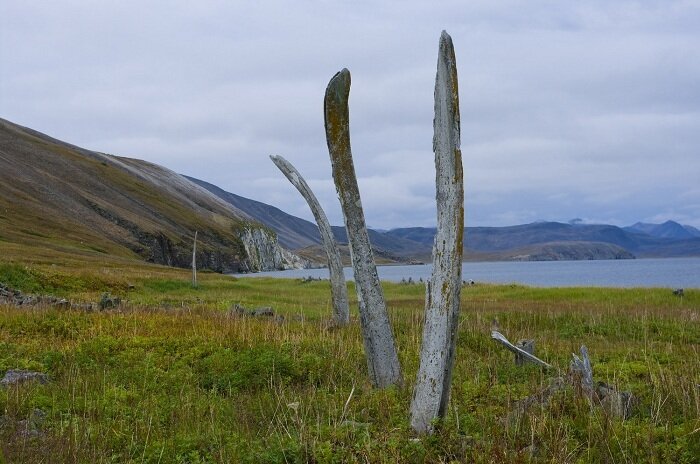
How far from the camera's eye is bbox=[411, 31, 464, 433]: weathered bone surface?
698cm

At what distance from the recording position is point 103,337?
12.4 metres

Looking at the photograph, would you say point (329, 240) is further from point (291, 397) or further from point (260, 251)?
point (260, 251)

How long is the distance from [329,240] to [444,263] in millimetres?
12902

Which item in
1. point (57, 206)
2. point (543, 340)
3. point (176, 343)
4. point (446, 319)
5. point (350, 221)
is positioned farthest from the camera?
point (57, 206)

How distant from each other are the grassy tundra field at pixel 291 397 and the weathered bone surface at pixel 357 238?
1.75 ft

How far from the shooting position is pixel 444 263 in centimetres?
704

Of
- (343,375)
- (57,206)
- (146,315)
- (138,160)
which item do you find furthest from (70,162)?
(343,375)

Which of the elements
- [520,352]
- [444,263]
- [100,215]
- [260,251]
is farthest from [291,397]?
[260,251]

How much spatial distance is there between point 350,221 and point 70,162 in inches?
4562

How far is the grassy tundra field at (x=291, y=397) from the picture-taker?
19.9 ft

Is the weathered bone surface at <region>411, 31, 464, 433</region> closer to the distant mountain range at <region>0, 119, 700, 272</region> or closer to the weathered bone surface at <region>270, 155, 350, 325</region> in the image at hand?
the weathered bone surface at <region>270, 155, 350, 325</region>

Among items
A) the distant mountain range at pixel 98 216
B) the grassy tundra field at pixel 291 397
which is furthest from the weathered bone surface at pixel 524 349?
the distant mountain range at pixel 98 216

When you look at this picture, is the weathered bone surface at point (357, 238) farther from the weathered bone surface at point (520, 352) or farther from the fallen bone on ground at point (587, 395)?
the fallen bone on ground at point (587, 395)

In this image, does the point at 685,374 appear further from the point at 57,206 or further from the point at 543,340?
the point at 57,206
